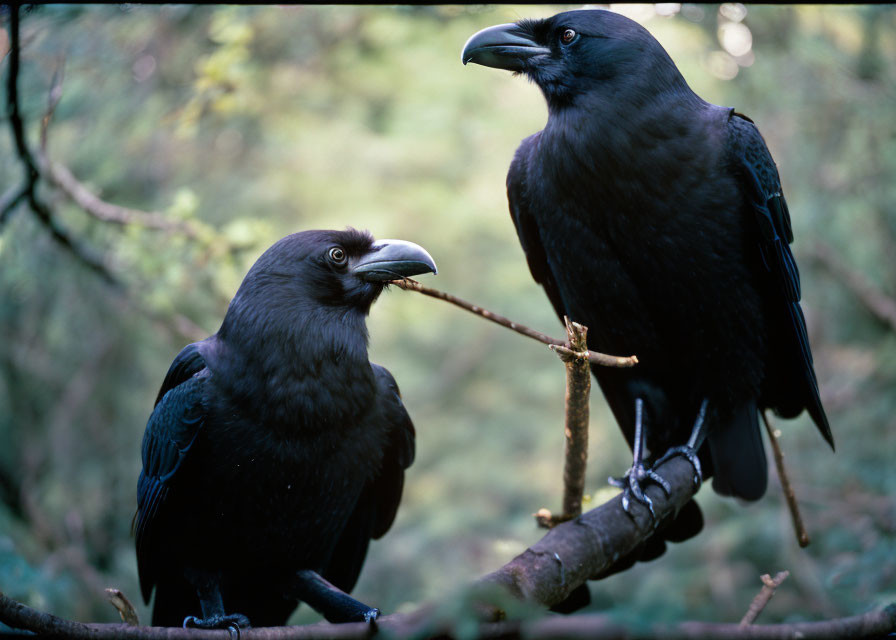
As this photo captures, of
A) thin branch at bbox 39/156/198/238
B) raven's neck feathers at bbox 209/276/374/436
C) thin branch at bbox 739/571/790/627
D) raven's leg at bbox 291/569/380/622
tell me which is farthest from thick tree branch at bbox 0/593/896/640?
thin branch at bbox 39/156/198/238

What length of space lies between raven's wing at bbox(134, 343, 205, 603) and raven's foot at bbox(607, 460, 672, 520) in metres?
1.45

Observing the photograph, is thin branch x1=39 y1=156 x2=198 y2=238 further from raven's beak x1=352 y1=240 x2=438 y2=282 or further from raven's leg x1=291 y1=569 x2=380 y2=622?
raven's leg x1=291 y1=569 x2=380 y2=622

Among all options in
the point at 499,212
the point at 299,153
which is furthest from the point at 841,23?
the point at 299,153

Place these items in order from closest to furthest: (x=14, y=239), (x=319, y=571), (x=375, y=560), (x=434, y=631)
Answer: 1. (x=434, y=631)
2. (x=319, y=571)
3. (x=14, y=239)
4. (x=375, y=560)

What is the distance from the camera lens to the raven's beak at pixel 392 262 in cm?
238

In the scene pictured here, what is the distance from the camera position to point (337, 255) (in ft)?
8.11

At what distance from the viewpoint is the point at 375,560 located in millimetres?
7199

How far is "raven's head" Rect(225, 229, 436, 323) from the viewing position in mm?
2424

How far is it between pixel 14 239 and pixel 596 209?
2.93m

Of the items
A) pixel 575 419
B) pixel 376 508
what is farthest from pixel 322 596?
pixel 575 419

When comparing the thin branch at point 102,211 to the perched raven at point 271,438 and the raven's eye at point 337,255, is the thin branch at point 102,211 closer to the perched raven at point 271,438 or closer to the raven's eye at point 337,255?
the perched raven at point 271,438

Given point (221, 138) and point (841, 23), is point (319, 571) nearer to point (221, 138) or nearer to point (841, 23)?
point (841, 23)

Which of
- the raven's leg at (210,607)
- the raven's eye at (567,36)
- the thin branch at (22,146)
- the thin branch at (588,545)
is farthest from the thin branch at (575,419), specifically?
the thin branch at (22,146)

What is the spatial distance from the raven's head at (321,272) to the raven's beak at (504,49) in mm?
672
